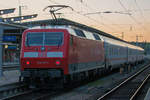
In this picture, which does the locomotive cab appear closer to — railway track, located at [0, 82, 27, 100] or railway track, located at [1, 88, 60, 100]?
railway track, located at [1, 88, 60, 100]

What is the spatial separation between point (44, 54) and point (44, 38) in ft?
2.78

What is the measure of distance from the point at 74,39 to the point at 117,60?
1559 centimetres

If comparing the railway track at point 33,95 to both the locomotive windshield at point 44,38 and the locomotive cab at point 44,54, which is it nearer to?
the locomotive cab at point 44,54

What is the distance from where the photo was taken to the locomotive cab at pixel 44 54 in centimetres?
1359

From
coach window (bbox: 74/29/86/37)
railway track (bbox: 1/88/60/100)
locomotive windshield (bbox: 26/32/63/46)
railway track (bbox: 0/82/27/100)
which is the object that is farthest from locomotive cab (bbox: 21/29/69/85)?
coach window (bbox: 74/29/86/37)

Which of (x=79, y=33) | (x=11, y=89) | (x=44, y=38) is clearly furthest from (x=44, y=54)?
(x=79, y=33)

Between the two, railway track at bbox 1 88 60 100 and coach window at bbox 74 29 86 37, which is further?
coach window at bbox 74 29 86 37

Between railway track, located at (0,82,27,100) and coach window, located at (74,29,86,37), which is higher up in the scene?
coach window, located at (74,29,86,37)

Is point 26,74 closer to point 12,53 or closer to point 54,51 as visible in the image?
point 54,51

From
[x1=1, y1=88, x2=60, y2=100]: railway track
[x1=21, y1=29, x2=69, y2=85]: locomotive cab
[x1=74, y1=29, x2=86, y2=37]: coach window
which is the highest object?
[x1=74, y1=29, x2=86, y2=37]: coach window

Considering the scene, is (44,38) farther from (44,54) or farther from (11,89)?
(11,89)

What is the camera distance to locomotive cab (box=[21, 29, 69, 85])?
13.6m

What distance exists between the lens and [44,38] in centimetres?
1422

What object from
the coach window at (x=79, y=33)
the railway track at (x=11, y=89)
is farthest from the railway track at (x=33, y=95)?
the coach window at (x=79, y=33)
